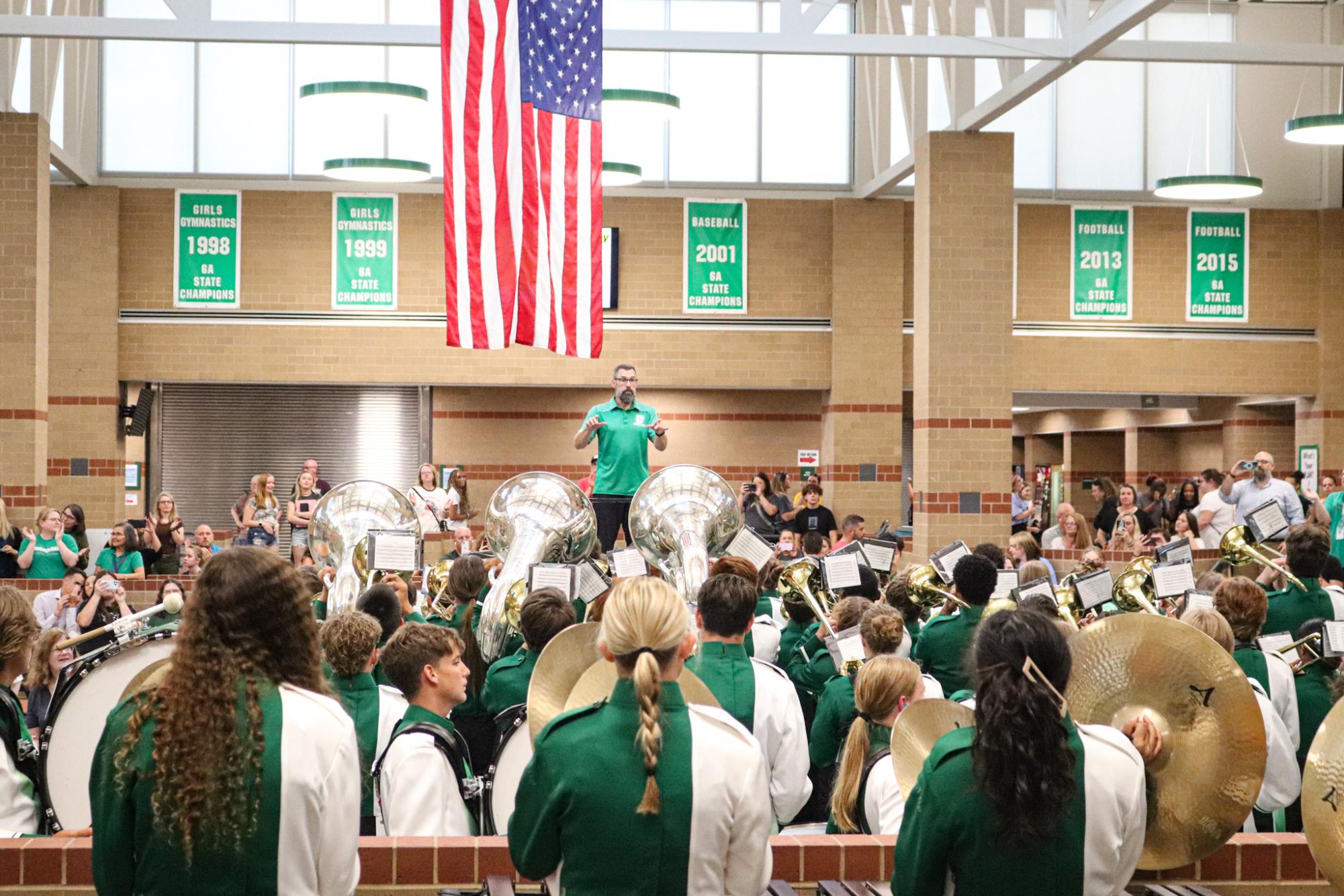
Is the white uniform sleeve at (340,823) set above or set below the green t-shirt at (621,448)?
below

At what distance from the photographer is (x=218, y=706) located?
8.43ft

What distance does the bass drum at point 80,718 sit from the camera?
163 inches

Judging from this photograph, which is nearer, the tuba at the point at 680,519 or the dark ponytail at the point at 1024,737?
the dark ponytail at the point at 1024,737

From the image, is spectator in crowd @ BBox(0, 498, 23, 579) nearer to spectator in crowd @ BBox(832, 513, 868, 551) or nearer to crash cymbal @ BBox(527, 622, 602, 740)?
spectator in crowd @ BBox(832, 513, 868, 551)

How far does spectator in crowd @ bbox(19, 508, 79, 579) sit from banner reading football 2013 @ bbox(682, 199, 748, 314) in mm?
7816

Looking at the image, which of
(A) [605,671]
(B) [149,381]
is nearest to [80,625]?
(A) [605,671]

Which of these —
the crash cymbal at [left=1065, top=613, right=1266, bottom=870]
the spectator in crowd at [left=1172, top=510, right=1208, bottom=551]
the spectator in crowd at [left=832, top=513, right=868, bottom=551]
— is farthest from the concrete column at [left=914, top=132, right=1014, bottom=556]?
the crash cymbal at [left=1065, top=613, right=1266, bottom=870]

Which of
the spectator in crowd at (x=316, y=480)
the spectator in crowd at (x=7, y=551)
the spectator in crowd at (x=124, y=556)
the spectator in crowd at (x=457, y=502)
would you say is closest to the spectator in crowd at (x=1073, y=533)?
the spectator in crowd at (x=457, y=502)

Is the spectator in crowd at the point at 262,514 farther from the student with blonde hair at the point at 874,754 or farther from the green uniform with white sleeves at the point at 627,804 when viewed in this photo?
the green uniform with white sleeves at the point at 627,804

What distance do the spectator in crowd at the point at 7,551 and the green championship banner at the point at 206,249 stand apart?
4738 millimetres

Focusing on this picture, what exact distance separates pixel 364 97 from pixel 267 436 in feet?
19.3

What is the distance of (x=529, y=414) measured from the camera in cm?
1816

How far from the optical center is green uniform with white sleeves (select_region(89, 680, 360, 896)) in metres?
2.58

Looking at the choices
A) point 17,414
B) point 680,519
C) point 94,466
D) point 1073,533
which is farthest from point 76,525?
point 1073,533
